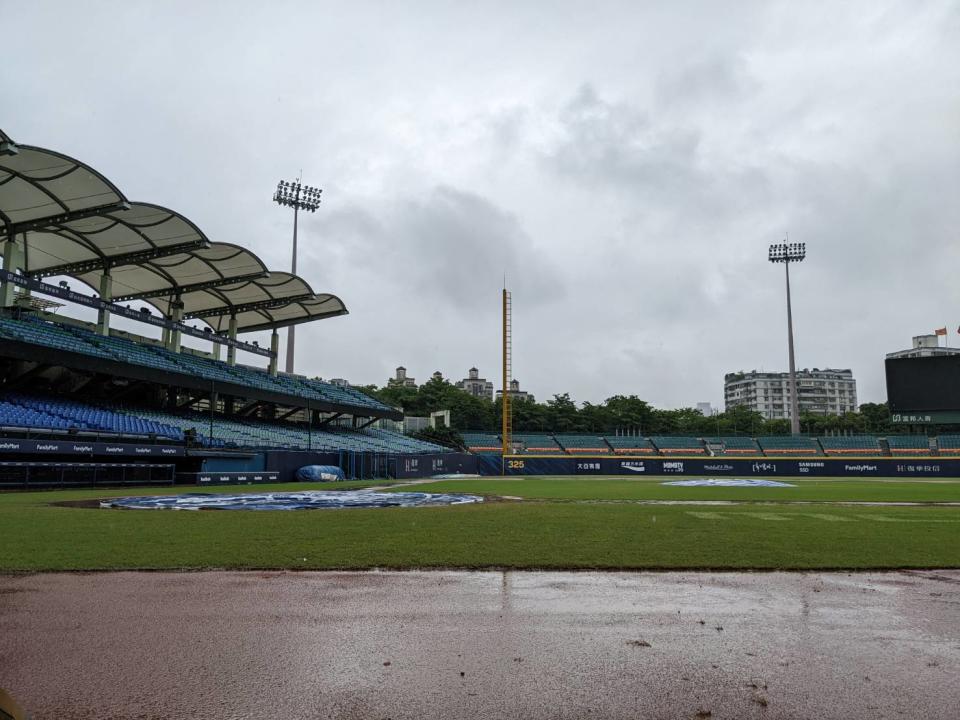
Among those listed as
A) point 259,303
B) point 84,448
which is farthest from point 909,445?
point 84,448

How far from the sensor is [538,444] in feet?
225

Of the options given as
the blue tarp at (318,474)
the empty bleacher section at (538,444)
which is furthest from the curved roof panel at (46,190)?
the empty bleacher section at (538,444)

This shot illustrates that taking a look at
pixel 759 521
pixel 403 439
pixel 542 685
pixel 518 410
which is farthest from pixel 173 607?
pixel 518 410

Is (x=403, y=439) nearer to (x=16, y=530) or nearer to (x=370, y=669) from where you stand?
(x=16, y=530)

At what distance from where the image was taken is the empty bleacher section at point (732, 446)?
6632cm

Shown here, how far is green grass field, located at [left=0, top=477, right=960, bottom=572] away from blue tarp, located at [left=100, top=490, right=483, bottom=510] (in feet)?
5.49

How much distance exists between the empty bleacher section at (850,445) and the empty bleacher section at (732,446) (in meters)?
7.06

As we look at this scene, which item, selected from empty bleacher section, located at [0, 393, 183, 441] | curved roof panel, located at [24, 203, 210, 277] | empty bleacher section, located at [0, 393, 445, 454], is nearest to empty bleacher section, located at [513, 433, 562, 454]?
empty bleacher section, located at [0, 393, 445, 454]

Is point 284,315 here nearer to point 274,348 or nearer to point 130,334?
point 274,348

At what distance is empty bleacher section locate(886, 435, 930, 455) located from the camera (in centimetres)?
6166

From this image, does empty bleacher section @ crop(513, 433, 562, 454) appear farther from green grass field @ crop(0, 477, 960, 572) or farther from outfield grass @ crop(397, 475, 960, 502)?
green grass field @ crop(0, 477, 960, 572)

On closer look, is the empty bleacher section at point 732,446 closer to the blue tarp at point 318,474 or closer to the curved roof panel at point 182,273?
the blue tarp at point 318,474

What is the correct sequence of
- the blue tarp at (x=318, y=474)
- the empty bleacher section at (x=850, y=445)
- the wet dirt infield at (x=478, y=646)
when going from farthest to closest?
the empty bleacher section at (x=850, y=445) → the blue tarp at (x=318, y=474) → the wet dirt infield at (x=478, y=646)

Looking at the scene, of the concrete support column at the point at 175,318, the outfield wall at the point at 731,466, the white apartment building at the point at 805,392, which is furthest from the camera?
the white apartment building at the point at 805,392
